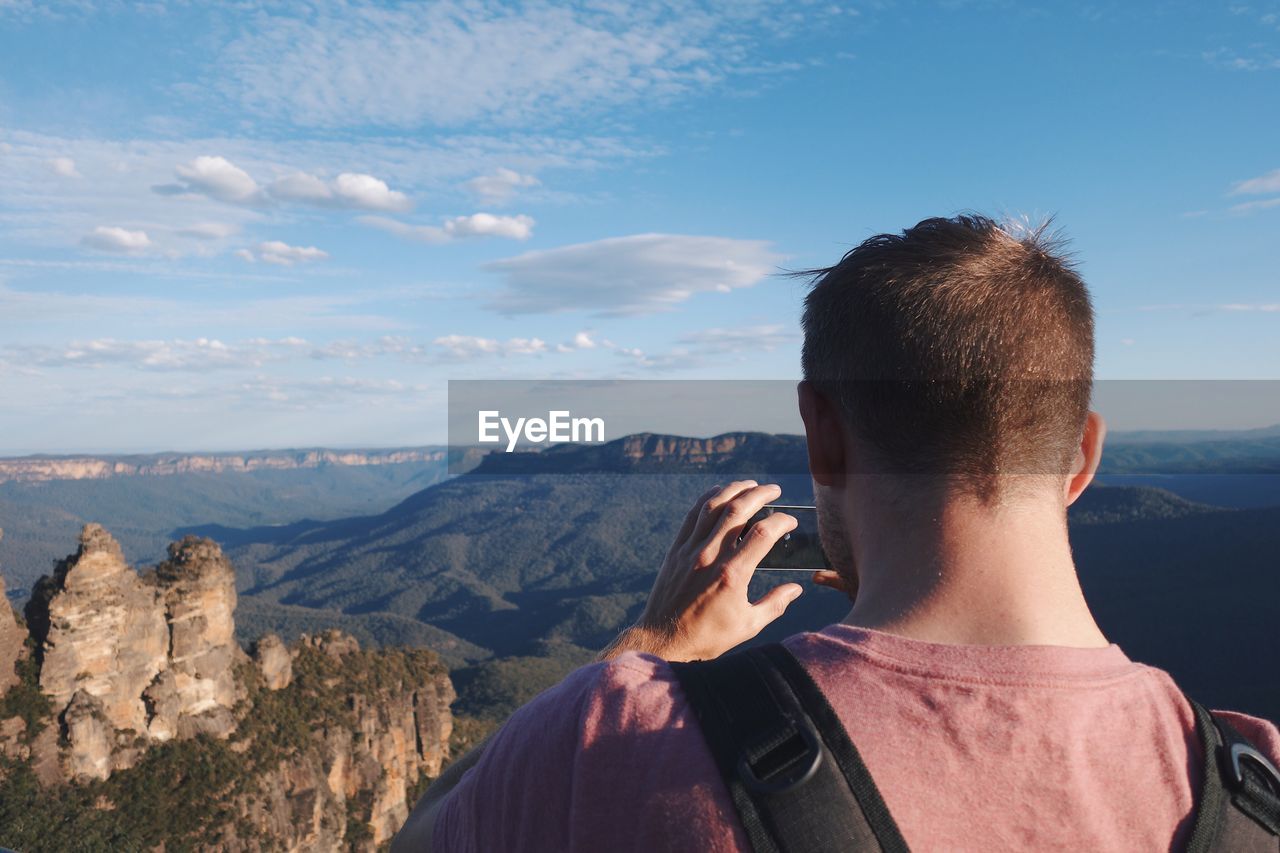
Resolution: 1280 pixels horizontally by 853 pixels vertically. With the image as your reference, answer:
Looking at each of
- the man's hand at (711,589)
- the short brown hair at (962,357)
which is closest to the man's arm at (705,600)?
the man's hand at (711,589)

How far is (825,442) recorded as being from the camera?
7.98 ft

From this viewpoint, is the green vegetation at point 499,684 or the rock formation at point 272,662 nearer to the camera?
the rock formation at point 272,662

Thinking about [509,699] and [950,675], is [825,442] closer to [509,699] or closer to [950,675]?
[950,675]

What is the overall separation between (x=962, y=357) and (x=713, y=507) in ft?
2.92

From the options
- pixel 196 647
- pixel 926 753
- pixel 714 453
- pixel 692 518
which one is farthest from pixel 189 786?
pixel 714 453

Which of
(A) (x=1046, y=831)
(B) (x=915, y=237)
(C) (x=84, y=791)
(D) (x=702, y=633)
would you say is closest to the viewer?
(A) (x=1046, y=831)

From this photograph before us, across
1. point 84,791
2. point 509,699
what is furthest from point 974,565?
point 509,699

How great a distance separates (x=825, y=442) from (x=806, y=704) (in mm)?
800

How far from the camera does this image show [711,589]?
2.55 m

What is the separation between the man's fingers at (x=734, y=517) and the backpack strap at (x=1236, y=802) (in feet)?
4.11

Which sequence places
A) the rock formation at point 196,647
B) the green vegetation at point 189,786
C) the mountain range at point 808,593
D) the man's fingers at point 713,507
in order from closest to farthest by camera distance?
the man's fingers at point 713,507 → the green vegetation at point 189,786 → the rock formation at point 196,647 → the mountain range at point 808,593

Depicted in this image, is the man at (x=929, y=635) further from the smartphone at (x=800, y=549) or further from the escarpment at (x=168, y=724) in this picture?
the escarpment at (x=168, y=724)

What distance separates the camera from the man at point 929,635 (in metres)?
1.86

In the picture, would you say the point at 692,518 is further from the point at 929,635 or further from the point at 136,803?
the point at 136,803
